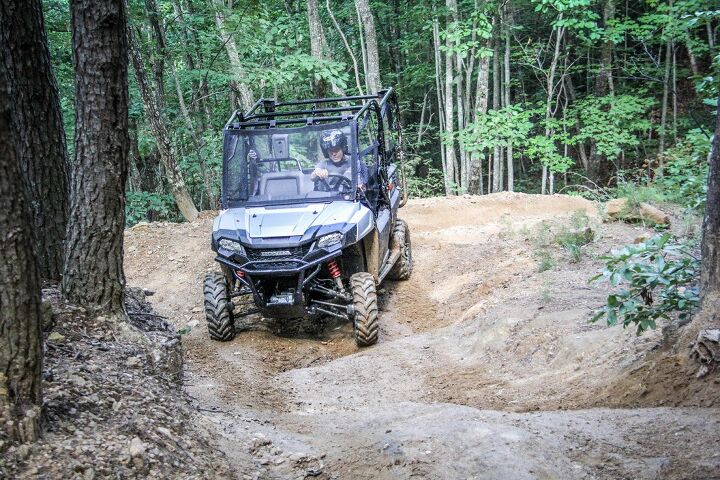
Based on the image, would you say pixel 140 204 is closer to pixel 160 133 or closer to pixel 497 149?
pixel 160 133

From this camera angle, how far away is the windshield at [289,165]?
7.45 m

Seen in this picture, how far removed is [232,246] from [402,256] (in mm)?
3110

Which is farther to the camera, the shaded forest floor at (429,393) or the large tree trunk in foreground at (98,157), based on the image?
the large tree trunk in foreground at (98,157)

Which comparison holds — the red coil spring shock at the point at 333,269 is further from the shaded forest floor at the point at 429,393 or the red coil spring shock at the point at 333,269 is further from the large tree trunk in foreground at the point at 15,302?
the large tree trunk in foreground at the point at 15,302

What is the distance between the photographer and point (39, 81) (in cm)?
520

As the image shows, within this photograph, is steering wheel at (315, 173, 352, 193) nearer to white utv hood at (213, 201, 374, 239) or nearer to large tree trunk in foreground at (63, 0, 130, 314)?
white utv hood at (213, 201, 374, 239)

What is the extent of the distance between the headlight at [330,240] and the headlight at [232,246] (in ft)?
2.75

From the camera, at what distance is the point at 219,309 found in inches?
277

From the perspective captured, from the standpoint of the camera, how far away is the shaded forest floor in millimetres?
3289

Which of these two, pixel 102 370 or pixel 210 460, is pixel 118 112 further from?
pixel 210 460

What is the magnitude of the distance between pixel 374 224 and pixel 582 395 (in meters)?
3.44

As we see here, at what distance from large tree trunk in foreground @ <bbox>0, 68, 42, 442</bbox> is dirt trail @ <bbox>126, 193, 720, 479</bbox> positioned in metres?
1.33

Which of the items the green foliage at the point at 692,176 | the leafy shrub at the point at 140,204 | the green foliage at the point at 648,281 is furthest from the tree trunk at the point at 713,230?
the leafy shrub at the point at 140,204

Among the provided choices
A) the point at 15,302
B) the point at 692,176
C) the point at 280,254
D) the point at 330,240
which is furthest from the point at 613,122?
the point at 15,302
